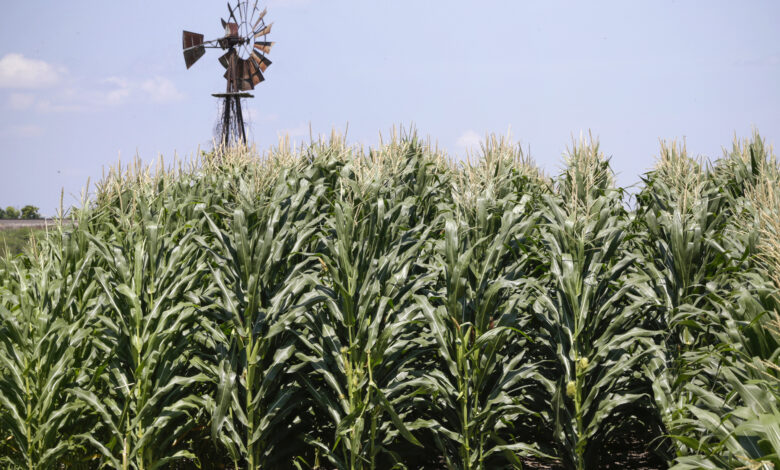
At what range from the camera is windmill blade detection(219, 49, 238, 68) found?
30.7 metres

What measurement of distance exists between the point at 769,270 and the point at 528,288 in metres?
1.92

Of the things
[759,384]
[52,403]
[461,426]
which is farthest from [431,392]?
[52,403]

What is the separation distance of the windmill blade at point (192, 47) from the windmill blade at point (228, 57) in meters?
0.92

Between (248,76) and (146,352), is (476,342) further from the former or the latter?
(248,76)

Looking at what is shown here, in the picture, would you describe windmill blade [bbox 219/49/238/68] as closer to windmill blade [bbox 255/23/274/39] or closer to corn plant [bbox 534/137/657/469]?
windmill blade [bbox 255/23/274/39]

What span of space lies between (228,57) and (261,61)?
2288mm

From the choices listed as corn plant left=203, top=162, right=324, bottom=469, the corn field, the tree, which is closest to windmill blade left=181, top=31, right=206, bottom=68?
the corn field

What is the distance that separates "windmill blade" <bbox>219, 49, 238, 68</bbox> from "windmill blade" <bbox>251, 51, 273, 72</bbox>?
1.47m

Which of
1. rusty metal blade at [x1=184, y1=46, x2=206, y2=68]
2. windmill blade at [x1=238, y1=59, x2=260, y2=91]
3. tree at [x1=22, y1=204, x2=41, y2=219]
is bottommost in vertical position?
tree at [x1=22, y1=204, x2=41, y2=219]

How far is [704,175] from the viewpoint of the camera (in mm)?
10023

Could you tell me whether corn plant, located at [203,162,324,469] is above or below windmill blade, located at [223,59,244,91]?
below

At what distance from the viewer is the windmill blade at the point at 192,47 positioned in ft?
98.0

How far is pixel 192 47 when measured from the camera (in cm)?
3005

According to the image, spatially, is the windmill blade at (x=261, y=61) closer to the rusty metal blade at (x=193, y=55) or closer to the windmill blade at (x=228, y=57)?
the windmill blade at (x=228, y=57)
